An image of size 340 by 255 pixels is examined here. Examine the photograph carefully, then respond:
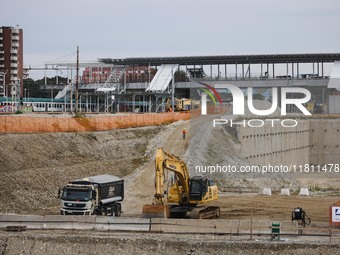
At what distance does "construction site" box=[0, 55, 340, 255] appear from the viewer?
39781 mm

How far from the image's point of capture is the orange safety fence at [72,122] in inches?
2928

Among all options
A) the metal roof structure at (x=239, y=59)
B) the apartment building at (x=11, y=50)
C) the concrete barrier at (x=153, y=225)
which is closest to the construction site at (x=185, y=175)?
the concrete barrier at (x=153, y=225)

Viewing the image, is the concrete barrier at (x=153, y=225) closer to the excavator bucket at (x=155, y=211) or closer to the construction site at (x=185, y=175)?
the construction site at (x=185, y=175)

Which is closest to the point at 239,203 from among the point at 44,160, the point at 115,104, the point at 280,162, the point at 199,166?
the point at 199,166

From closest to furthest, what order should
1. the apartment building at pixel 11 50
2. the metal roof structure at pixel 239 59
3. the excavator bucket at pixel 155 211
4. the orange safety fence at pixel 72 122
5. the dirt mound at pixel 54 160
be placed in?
the excavator bucket at pixel 155 211, the dirt mound at pixel 54 160, the orange safety fence at pixel 72 122, the metal roof structure at pixel 239 59, the apartment building at pixel 11 50

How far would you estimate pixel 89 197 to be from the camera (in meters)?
45.2

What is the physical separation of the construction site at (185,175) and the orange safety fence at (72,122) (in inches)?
5.6

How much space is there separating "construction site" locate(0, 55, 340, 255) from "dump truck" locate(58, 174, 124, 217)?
61 cm

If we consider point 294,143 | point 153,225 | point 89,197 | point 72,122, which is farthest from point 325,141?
point 153,225

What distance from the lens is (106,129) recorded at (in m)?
85.9

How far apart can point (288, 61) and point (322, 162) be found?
22.5 metres

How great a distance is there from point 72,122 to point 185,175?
34.9m

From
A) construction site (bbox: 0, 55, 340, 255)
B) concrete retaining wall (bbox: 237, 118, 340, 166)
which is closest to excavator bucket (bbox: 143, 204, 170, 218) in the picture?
construction site (bbox: 0, 55, 340, 255)

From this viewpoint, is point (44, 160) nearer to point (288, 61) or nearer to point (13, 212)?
point (13, 212)
